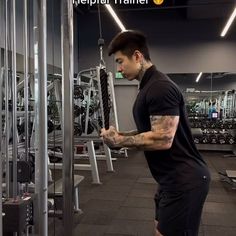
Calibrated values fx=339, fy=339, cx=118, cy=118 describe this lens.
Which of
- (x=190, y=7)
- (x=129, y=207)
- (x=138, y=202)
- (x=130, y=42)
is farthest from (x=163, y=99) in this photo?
(x=190, y=7)

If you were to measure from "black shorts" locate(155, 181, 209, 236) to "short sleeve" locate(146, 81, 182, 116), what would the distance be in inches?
15.9

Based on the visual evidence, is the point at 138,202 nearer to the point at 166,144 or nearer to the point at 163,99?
the point at 166,144

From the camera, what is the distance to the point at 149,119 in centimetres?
166

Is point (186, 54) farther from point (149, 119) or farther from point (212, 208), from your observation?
point (149, 119)

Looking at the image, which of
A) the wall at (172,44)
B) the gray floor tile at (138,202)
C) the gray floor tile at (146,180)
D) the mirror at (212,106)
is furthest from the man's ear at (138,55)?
the wall at (172,44)

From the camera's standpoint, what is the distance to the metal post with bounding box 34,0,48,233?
166 centimetres

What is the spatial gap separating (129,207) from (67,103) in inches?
102

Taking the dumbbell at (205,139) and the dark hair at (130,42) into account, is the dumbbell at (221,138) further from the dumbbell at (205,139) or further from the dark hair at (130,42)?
the dark hair at (130,42)

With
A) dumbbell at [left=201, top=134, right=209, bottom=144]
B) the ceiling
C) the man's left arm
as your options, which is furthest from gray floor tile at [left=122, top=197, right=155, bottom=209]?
the ceiling

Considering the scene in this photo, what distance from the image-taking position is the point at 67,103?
173 cm

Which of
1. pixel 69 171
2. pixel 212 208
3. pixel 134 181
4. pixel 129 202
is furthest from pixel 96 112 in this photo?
pixel 69 171

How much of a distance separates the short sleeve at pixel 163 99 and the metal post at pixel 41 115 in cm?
53

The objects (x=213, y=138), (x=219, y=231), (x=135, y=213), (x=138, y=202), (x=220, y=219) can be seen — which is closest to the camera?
(x=219, y=231)

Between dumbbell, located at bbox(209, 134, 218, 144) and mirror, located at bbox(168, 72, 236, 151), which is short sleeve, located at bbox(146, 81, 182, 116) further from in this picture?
dumbbell, located at bbox(209, 134, 218, 144)
